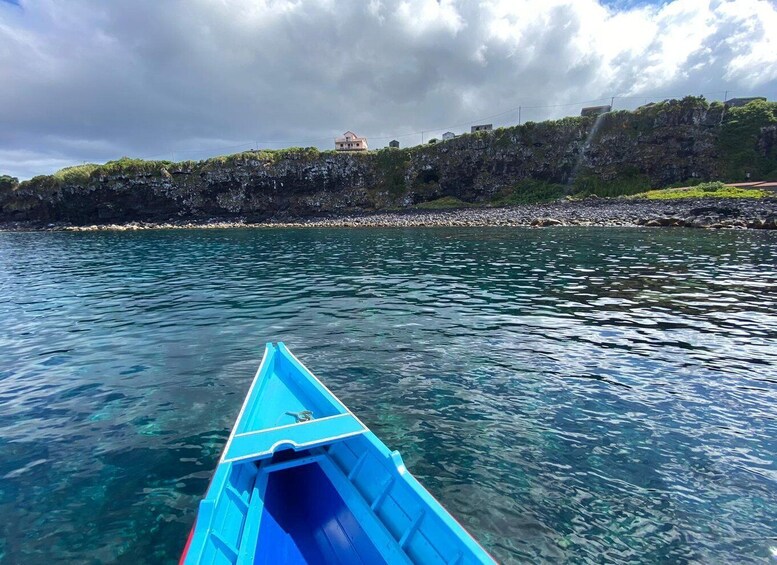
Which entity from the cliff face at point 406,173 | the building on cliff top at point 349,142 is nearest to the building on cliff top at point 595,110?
the cliff face at point 406,173

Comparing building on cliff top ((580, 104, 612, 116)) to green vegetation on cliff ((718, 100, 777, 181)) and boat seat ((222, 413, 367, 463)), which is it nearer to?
green vegetation on cliff ((718, 100, 777, 181))

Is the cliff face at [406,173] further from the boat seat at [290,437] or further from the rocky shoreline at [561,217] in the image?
the boat seat at [290,437]

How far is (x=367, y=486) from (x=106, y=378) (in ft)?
29.9

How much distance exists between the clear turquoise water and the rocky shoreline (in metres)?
33.0

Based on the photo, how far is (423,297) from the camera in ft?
62.2

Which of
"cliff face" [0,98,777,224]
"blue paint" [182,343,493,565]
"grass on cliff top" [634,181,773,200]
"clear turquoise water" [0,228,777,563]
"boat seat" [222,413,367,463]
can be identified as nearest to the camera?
"blue paint" [182,343,493,565]

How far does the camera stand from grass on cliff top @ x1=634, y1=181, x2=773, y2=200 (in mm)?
54406

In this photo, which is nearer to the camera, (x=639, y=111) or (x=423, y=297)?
(x=423, y=297)

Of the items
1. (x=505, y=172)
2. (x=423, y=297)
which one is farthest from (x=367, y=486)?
(x=505, y=172)

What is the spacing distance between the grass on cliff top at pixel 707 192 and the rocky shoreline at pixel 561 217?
3833 millimetres

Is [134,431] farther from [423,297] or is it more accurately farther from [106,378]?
[423,297]

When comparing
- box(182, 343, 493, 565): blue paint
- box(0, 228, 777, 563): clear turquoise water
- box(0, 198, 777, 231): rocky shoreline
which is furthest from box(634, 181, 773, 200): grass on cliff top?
box(182, 343, 493, 565): blue paint

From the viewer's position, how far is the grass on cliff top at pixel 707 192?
178ft

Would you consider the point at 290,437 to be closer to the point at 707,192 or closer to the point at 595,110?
the point at 707,192
